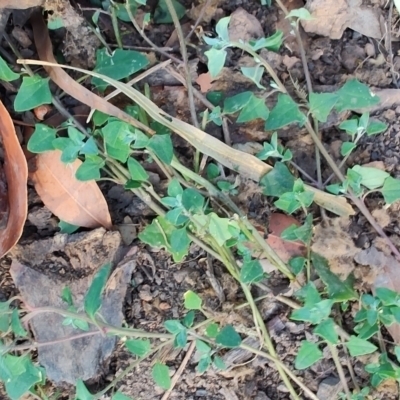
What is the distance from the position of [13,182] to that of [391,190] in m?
0.82

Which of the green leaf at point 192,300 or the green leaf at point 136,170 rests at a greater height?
the green leaf at point 136,170

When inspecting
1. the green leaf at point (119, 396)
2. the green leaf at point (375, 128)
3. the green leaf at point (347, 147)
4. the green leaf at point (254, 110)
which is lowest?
the green leaf at point (119, 396)

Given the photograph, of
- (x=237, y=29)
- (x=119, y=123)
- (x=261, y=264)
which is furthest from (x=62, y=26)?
(x=261, y=264)

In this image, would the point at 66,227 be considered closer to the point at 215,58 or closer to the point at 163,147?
the point at 163,147

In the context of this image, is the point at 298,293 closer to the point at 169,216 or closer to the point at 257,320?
the point at 257,320

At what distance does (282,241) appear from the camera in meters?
1.33

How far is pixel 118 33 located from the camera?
133 centimetres

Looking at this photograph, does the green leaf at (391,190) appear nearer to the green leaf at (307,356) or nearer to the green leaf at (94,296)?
the green leaf at (307,356)

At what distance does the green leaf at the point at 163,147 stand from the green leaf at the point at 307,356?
1.60 ft

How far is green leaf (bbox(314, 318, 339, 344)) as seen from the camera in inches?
48.2

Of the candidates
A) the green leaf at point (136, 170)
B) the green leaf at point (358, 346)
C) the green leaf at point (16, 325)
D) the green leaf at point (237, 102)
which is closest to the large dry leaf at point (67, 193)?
the green leaf at point (136, 170)

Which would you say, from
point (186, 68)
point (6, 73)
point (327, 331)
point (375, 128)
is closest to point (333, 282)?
point (327, 331)

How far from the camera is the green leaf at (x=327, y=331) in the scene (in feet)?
4.02

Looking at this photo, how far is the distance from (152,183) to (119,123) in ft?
0.56
